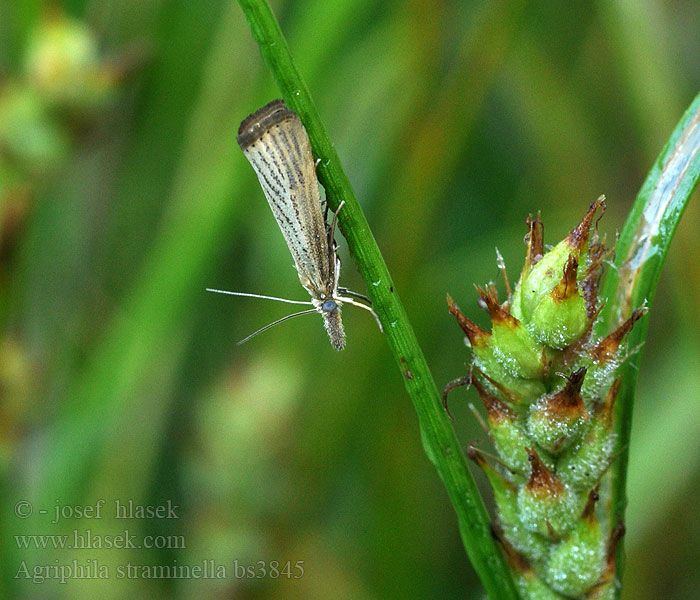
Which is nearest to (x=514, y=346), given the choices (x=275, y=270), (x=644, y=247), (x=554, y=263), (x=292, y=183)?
(x=554, y=263)

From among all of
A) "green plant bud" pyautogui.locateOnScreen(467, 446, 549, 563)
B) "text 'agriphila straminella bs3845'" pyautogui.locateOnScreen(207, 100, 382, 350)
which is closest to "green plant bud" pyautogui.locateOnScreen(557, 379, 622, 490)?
"green plant bud" pyautogui.locateOnScreen(467, 446, 549, 563)

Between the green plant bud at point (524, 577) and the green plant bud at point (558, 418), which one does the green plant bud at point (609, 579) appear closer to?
the green plant bud at point (524, 577)

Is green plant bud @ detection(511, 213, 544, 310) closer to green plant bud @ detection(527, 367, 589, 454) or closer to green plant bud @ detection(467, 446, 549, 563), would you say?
green plant bud @ detection(527, 367, 589, 454)

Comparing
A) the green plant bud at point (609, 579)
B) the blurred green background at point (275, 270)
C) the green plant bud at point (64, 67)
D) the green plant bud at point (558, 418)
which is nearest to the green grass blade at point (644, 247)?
the green plant bud at point (609, 579)

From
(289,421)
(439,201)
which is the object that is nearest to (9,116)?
(289,421)

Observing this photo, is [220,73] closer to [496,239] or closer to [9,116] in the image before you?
[9,116]
